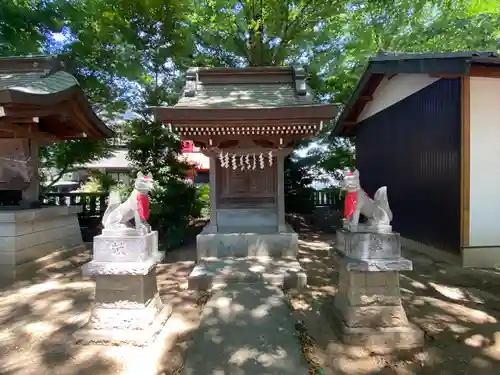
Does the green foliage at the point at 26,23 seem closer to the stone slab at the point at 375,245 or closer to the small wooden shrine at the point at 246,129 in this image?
the small wooden shrine at the point at 246,129

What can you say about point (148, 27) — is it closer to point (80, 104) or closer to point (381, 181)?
point (80, 104)

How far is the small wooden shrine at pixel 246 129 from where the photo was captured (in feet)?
22.2

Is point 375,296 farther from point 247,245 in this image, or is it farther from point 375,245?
point 247,245

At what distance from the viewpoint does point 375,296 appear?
396cm

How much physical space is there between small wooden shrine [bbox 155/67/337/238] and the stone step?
51.8 inches

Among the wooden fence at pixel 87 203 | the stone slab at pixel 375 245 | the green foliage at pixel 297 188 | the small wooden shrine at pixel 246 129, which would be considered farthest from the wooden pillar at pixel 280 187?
the wooden fence at pixel 87 203

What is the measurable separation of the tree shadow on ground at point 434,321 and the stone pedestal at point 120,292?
7.08ft

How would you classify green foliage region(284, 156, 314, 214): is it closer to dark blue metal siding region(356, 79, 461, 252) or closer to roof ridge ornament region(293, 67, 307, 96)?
dark blue metal siding region(356, 79, 461, 252)

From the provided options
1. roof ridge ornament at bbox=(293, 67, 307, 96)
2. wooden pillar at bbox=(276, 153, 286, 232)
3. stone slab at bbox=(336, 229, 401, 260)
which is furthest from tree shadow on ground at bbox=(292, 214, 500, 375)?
roof ridge ornament at bbox=(293, 67, 307, 96)

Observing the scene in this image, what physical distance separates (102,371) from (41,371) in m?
0.62

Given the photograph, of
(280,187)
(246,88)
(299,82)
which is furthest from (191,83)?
(280,187)

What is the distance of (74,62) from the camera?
33.0 ft

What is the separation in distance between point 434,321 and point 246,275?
3.00 metres

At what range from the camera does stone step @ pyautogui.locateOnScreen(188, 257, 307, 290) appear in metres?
5.88
